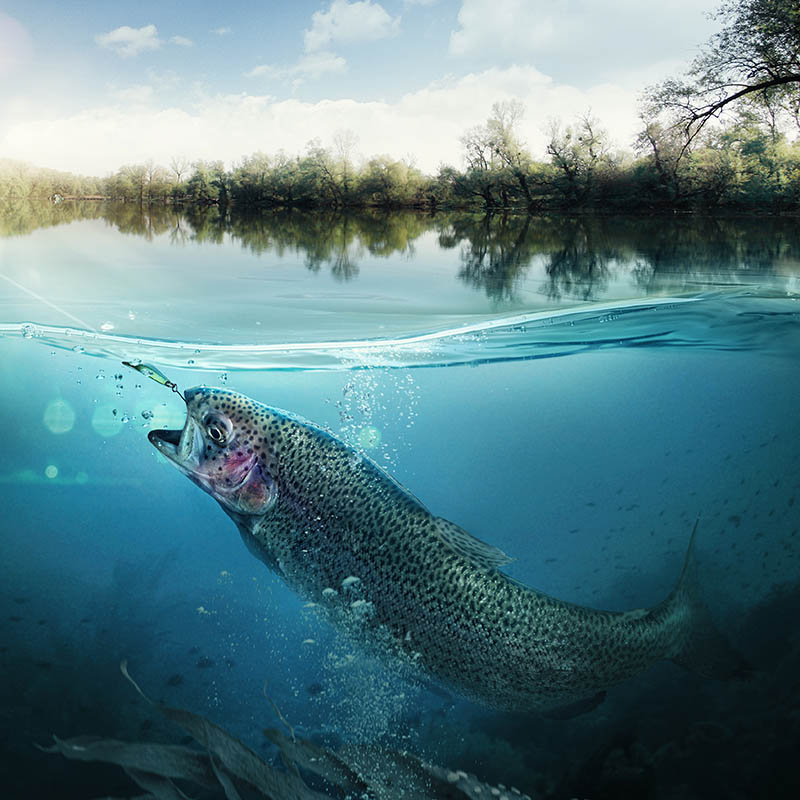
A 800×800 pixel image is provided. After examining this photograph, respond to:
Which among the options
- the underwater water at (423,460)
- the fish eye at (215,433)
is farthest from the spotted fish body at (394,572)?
the underwater water at (423,460)

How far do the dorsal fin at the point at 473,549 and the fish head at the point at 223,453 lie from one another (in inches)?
34.1

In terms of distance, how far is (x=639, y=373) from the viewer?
360 inches

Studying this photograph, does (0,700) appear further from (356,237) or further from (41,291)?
(356,237)

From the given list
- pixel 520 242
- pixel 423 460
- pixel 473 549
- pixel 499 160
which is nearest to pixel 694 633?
pixel 473 549

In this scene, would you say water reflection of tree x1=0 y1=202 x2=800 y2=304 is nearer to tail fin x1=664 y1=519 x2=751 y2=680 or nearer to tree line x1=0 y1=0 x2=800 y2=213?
tree line x1=0 y1=0 x2=800 y2=213

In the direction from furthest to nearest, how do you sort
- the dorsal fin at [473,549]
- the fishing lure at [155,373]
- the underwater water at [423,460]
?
the underwater water at [423,460]
the fishing lure at [155,373]
the dorsal fin at [473,549]

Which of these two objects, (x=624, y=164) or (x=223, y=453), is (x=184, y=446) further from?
(x=624, y=164)

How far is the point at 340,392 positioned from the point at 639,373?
15.4ft

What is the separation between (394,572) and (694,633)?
179 centimetres

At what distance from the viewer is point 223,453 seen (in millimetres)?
2855

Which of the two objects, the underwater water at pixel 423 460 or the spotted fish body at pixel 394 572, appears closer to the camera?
the spotted fish body at pixel 394 572

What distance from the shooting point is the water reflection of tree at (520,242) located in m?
8.99

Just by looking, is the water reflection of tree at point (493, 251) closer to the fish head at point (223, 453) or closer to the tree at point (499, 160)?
the tree at point (499, 160)

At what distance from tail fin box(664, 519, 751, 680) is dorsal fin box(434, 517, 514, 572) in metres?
1.10
